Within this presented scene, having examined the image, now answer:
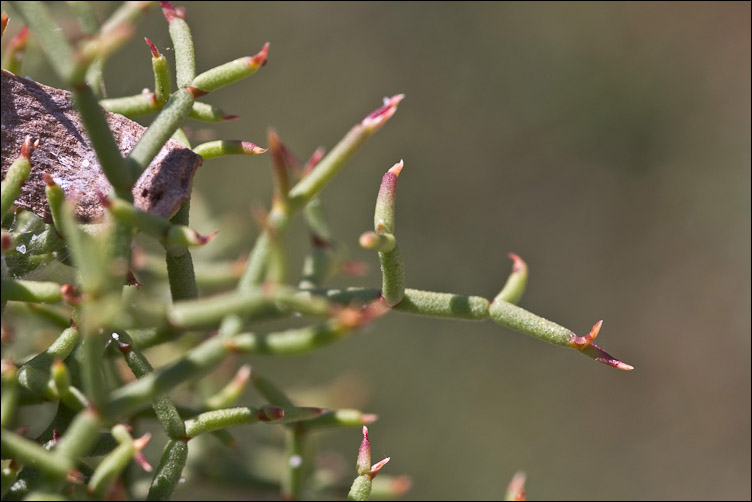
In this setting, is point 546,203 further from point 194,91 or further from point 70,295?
point 70,295

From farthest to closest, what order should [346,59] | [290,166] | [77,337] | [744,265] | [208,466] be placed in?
1. [744,265]
2. [346,59]
3. [208,466]
4. [77,337]
5. [290,166]

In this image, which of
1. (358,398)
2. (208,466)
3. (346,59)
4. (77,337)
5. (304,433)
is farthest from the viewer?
(346,59)

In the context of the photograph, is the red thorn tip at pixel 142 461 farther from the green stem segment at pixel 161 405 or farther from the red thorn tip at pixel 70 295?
the red thorn tip at pixel 70 295

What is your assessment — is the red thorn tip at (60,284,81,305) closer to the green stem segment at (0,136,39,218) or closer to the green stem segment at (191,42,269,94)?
the green stem segment at (0,136,39,218)

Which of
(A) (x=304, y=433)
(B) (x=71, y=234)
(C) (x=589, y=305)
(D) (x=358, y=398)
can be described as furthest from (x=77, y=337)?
(C) (x=589, y=305)

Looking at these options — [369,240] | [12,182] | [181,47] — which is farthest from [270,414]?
[181,47]

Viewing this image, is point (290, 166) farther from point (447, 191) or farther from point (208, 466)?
point (447, 191)
